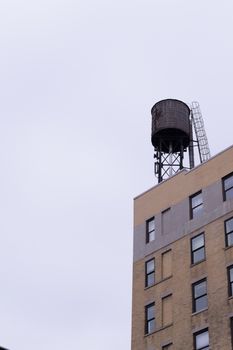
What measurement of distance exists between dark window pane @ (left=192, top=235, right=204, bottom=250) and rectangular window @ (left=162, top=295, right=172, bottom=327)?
395 cm

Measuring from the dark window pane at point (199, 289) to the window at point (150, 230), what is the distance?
24.1 ft

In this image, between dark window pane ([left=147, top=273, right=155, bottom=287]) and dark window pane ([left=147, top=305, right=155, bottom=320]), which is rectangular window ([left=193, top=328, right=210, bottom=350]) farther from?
dark window pane ([left=147, top=273, right=155, bottom=287])

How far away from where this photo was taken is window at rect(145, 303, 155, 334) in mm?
58688

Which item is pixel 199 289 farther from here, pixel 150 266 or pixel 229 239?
pixel 150 266

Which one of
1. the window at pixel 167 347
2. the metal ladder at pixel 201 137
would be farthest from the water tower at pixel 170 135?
the window at pixel 167 347

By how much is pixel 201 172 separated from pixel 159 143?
14.8 metres

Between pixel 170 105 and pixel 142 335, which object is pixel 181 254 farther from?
pixel 170 105

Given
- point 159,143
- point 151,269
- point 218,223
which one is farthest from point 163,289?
point 159,143

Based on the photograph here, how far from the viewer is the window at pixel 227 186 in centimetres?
5831

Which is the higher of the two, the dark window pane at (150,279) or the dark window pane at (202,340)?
the dark window pane at (150,279)

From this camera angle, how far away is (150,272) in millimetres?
61438

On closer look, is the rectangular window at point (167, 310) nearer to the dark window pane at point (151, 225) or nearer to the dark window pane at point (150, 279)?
the dark window pane at point (150, 279)

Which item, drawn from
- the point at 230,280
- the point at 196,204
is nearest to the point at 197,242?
the point at 196,204

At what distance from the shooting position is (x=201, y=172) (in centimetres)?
6138
